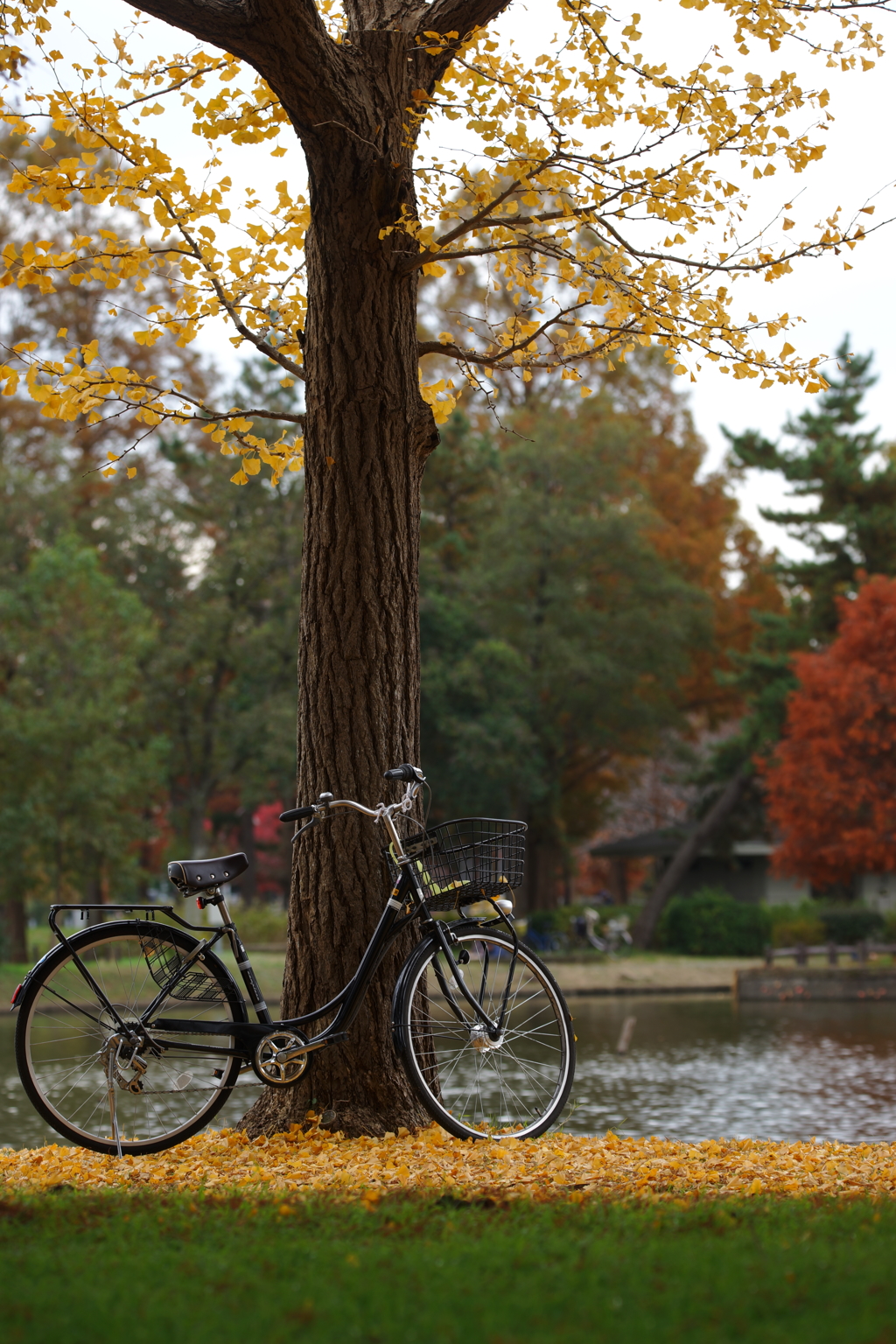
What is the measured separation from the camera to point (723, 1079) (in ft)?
38.3

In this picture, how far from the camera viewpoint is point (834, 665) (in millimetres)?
25781

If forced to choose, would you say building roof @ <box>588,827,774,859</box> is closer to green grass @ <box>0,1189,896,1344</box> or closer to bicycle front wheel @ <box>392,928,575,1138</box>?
bicycle front wheel @ <box>392,928,575,1138</box>

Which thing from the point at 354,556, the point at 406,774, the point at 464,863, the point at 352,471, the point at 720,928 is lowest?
the point at 720,928

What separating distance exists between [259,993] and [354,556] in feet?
5.65

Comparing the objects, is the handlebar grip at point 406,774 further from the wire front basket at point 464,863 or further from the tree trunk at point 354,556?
the tree trunk at point 354,556

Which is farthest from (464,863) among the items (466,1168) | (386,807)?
(466,1168)

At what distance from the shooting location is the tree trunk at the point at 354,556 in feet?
16.2

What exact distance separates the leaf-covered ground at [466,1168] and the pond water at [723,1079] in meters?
1.28

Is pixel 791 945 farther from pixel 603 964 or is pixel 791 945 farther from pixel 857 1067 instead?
pixel 857 1067

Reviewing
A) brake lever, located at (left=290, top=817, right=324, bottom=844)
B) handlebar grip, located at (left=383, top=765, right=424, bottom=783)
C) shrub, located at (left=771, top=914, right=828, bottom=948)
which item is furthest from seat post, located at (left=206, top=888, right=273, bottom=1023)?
shrub, located at (left=771, top=914, right=828, bottom=948)

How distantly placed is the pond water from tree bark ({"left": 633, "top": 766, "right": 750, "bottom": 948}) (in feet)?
45.6

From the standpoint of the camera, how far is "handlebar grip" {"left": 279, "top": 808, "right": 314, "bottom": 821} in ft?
14.3

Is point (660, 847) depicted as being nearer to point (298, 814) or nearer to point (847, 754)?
point (847, 754)

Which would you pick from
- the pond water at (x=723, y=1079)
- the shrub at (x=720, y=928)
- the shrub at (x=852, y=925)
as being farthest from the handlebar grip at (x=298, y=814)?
the shrub at (x=720, y=928)
